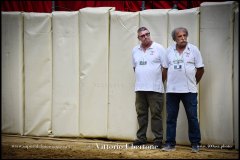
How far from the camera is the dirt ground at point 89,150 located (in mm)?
6234

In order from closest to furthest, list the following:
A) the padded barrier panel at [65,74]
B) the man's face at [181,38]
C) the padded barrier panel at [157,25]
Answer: the man's face at [181,38] < the padded barrier panel at [157,25] < the padded barrier panel at [65,74]

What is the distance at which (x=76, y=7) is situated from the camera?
384 inches

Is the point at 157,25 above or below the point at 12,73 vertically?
above

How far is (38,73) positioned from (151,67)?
2.23 metres

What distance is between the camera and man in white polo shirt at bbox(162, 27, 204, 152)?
6.56 meters

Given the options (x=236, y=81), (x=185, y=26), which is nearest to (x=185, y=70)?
(x=236, y=81)

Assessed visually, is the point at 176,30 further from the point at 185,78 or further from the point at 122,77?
the point at 122,77

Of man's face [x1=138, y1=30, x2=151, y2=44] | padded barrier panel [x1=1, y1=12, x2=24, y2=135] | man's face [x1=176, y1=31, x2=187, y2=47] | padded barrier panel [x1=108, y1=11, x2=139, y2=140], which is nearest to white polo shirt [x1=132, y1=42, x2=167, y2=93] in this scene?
man's face [x1=138, y1=30, x2=151, y2=44]

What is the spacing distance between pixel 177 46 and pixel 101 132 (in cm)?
207

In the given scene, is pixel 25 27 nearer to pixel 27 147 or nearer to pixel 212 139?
pixel 27 147

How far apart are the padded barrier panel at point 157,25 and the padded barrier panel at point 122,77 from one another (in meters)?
0.16

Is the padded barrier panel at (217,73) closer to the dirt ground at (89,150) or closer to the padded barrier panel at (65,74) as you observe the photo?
the dirt ground at (89,150)

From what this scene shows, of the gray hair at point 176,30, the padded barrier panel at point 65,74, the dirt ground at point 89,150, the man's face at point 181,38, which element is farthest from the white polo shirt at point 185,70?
the padded barrier panel at point 65,74

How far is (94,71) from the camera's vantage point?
25.5 feet
